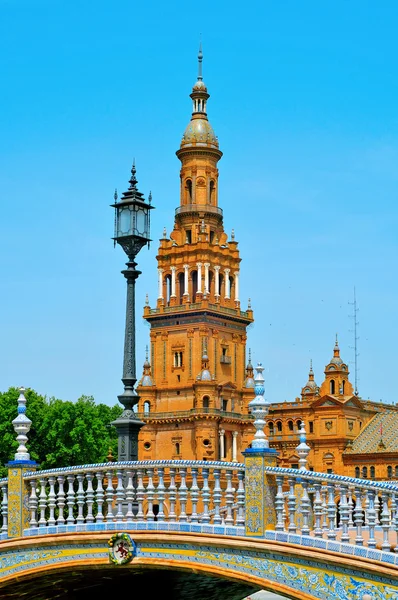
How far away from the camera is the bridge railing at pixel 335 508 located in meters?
11.7

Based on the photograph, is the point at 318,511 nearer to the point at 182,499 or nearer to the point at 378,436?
the point at 182,499

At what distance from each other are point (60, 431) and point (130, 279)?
45.1m

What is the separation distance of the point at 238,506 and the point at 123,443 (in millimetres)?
2596

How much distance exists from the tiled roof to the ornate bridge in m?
64.5

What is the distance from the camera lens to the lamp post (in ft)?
49.2

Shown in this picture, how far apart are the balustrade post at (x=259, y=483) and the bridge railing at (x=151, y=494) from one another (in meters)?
0.21

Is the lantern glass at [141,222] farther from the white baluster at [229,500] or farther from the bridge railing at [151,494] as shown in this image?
the white baluster at [229,500]

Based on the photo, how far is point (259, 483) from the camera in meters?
12.7

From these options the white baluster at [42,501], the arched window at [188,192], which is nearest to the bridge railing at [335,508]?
the white baluster at [42,501]

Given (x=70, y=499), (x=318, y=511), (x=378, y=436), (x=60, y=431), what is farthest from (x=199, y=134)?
(x=318, y=511)

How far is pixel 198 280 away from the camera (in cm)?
8262

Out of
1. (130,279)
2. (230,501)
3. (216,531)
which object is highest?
(130,279)

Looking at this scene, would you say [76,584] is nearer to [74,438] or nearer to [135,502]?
[135,502]

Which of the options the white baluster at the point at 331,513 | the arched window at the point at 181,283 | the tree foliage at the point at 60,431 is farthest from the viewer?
the arched window at the point at 181,283
